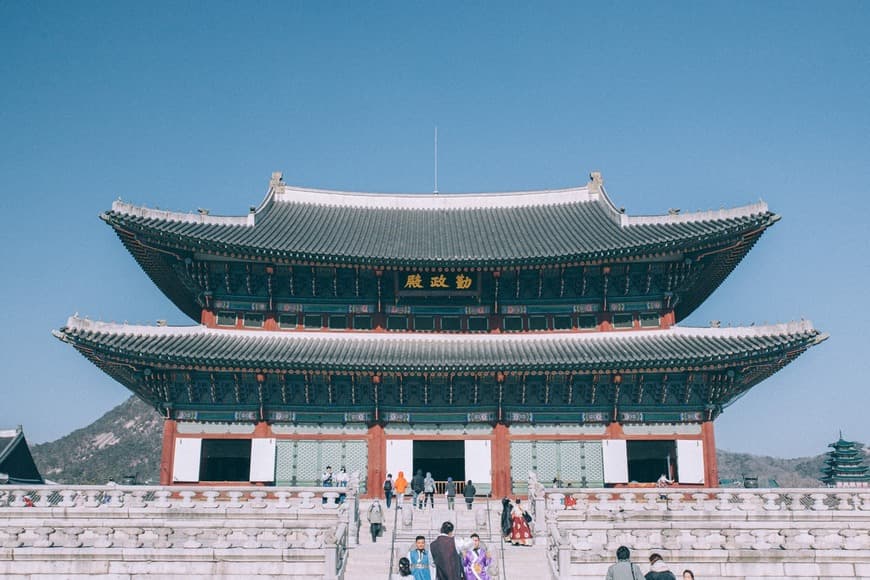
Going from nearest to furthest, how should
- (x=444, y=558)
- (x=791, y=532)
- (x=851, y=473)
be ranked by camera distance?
(x=444, y=558), (x=791, y=532), (x=851, y=473)

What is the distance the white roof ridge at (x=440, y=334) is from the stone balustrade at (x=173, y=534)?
8549 mm

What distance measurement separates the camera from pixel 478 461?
31.5 metres

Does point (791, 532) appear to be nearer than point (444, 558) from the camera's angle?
No

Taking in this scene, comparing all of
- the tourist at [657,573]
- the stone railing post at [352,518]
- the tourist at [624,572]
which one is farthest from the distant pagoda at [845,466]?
the tourist at [624,572]

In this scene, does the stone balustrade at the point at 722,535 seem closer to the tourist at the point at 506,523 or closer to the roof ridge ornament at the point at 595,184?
the tourist at the point at 506,523

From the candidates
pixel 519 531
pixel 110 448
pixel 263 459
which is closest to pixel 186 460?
pixel 263 459

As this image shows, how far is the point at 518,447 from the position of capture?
3152 cm

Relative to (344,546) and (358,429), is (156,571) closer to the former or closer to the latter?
(344,546)

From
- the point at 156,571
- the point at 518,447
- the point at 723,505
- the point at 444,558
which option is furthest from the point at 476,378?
the point at 444,558

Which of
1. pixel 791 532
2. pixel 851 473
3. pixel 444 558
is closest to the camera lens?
pixel 444 558

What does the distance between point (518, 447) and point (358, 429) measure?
6.43 meters

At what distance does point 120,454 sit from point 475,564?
128 meters

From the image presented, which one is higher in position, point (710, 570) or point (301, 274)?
point (301, 274)

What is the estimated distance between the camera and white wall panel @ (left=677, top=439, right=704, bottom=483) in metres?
30.9
